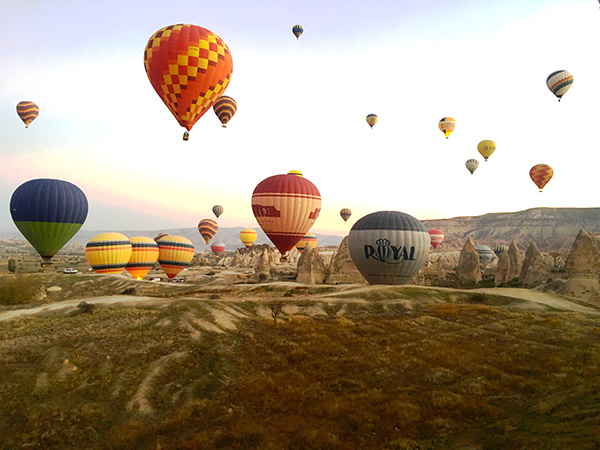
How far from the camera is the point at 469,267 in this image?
238ft

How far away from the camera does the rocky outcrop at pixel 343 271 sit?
66500 millimetres

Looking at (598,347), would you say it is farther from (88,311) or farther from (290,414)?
(88,311)

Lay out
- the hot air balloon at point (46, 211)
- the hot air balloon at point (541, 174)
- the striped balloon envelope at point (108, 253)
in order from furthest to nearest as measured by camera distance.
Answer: the hot air balloon at point (541, 174)
the striped balloon envelope at point (108, 253)
the hot air balloon at point (46, 211)

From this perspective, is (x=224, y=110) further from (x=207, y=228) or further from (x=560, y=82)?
(x=207, y=228)

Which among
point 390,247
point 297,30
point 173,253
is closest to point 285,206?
point 390,247

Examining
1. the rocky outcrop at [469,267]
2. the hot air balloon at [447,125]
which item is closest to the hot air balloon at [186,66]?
the rocky outcrop at [469,267]

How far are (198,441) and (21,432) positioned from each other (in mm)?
7254

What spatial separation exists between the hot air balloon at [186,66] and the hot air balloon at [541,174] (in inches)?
3436

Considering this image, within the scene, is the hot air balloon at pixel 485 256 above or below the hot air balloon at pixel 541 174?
below

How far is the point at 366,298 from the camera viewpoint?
3788 centimetres

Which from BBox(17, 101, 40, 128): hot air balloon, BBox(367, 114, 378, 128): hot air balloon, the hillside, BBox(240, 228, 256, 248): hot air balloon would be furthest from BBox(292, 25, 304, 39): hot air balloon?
BBox(240, 228, 256, 248): hot air balloon

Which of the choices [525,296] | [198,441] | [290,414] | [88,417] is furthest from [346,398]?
[525,296]

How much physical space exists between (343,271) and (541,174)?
2492 inches

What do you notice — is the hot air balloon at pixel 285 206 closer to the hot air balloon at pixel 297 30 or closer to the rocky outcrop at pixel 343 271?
the rocky outcrop at pixel 343 271
